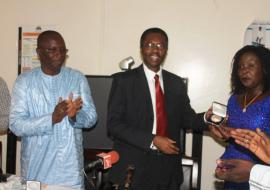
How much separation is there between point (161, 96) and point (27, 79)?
866mm

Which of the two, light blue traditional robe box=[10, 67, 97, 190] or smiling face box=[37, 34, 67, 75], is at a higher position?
smiling face box=[37, 34, 67, 75]

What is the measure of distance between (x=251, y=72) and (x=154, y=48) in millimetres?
628

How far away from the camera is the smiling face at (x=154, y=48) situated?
7.70 ft

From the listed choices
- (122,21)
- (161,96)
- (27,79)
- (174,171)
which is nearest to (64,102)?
(27,79)

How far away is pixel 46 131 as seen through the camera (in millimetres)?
2150

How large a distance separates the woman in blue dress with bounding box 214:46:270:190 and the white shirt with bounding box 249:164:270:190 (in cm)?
50

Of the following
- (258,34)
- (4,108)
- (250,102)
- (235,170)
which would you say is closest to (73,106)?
(4,108)

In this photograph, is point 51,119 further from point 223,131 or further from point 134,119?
point 223,131

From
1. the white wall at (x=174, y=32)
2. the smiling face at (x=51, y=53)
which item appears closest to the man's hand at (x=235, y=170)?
the smiling face at (x=51, y=53)

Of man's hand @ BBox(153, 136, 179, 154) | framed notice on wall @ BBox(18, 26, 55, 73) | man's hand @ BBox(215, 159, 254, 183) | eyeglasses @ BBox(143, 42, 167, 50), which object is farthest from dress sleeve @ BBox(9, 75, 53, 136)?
framed notice on wall @ BBox(18, 26, 55, 73)

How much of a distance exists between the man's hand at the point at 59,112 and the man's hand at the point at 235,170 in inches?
36.7

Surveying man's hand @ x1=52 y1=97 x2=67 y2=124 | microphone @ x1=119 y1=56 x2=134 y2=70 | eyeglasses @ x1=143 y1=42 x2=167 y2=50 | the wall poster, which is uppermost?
the wall poster

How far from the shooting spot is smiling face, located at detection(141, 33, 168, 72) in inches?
92.4

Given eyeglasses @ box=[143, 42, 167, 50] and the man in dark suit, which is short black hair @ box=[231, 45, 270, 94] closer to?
the man in dark suit
